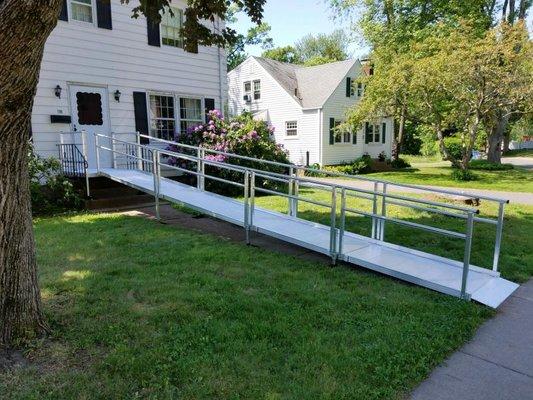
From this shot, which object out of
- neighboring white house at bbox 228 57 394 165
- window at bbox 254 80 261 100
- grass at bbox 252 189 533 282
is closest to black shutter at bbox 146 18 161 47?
grass at bbox 252 189 533 282

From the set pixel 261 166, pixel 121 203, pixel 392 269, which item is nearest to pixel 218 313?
pixel 392 269

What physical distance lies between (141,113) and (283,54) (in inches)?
1388

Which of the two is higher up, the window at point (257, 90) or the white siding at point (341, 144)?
the window at point (257, 90)

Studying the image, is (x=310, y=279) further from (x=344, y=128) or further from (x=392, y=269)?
(x=344, y=128)

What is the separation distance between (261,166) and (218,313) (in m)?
8.48

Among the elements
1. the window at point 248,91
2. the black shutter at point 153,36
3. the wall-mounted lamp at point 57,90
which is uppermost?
the black shutter at point 153,36

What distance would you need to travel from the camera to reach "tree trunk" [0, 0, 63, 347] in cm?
266

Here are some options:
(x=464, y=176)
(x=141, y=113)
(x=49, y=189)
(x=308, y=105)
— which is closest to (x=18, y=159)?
(x=49, y=189)

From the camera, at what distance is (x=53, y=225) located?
732cm

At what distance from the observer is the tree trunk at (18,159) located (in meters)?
2.66

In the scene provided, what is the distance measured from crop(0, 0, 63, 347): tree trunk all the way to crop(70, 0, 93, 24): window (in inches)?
328

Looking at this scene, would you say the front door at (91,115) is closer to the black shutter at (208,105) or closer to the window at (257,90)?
the black shutter at (208,105)

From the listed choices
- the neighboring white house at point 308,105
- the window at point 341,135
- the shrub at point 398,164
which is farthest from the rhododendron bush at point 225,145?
the shrub at point 398,164

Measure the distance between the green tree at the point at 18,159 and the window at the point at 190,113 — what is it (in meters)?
9.26
